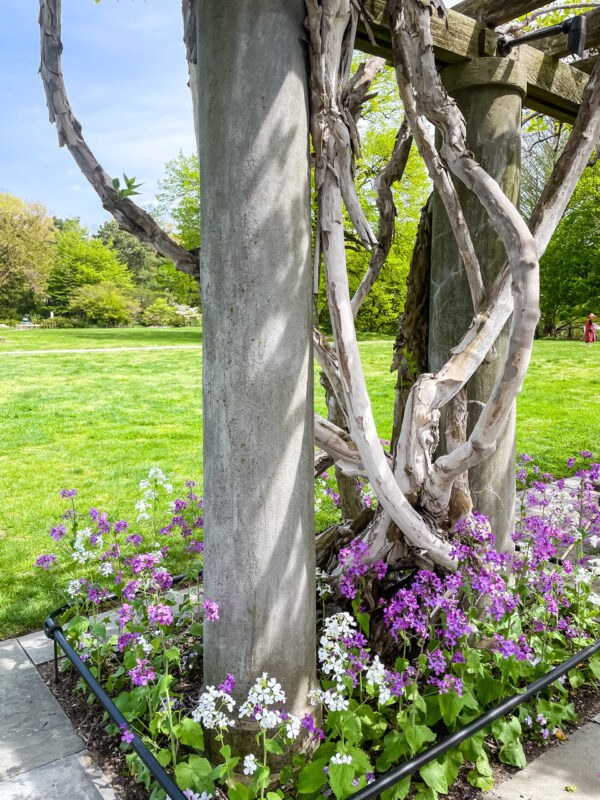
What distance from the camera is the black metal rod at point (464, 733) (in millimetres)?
1667

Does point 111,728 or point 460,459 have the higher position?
point 460,459

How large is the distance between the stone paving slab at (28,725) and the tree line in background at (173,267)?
6.49m

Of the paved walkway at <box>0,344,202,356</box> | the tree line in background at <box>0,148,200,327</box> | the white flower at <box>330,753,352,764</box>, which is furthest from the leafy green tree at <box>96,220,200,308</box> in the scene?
the white flower at <box>330,753,352,764</box>

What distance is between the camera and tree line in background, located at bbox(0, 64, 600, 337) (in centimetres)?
1269

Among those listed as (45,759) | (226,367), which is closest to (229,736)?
(45,759)

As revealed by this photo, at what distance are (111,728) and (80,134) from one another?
7.12ft

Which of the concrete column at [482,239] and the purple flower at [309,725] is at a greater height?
the concrete column at [482,239]

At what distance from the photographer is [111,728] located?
6.92 ft

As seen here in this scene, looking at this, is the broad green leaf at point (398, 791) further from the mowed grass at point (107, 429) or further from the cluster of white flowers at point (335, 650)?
the mowed grass at point (107, 429)

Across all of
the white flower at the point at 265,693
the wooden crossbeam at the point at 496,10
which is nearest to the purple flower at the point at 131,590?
the white flower at the point at 265,693

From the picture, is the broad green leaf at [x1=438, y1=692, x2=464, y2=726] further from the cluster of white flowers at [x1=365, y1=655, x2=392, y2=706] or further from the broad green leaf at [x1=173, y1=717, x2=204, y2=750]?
the broad green leaf at [x1=173, y1=717, x2=204, y2=750]

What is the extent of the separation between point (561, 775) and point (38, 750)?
1776 millimetres

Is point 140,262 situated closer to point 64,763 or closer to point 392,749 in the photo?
point 64,763

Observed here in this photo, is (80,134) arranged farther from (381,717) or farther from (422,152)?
(381,717)
